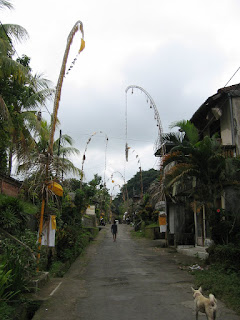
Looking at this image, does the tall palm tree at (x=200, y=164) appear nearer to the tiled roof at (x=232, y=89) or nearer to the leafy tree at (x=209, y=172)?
the leafy tree at (x=209, y=172)

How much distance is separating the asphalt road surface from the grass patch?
0.87 ft

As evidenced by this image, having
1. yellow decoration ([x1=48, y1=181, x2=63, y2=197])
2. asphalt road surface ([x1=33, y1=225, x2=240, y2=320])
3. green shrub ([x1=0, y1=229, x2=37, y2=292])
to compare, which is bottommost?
asphalt road surface ([x1=33, y1=225, x2=240, y2=320])

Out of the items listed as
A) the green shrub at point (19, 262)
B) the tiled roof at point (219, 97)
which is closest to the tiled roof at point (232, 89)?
the tiled roof at point (219, 97)

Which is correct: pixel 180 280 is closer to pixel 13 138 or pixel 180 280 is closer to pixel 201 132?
pixel 13 138

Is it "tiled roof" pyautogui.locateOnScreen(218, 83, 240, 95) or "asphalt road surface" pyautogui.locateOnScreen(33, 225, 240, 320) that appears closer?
"asphalt road surface" pyautogui.locateOnScreen(33, 225, 240, 320)

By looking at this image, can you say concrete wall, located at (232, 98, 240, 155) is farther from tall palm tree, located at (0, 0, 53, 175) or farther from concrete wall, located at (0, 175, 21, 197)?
concrete wall, located at (0, 175, 21, 197)

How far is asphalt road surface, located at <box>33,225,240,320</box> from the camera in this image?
641 cm

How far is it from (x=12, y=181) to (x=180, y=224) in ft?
36.0

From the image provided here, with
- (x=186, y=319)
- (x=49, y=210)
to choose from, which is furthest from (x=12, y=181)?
(x=186, y=319)

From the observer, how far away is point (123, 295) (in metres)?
8.02

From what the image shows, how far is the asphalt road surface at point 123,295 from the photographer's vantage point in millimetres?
6414

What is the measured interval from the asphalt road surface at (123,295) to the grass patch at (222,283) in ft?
0.87

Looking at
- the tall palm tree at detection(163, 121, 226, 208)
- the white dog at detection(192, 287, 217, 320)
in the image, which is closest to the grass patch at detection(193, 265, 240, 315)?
the white dog at detection(192, 287, 217, 320)

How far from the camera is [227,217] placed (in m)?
12.5
